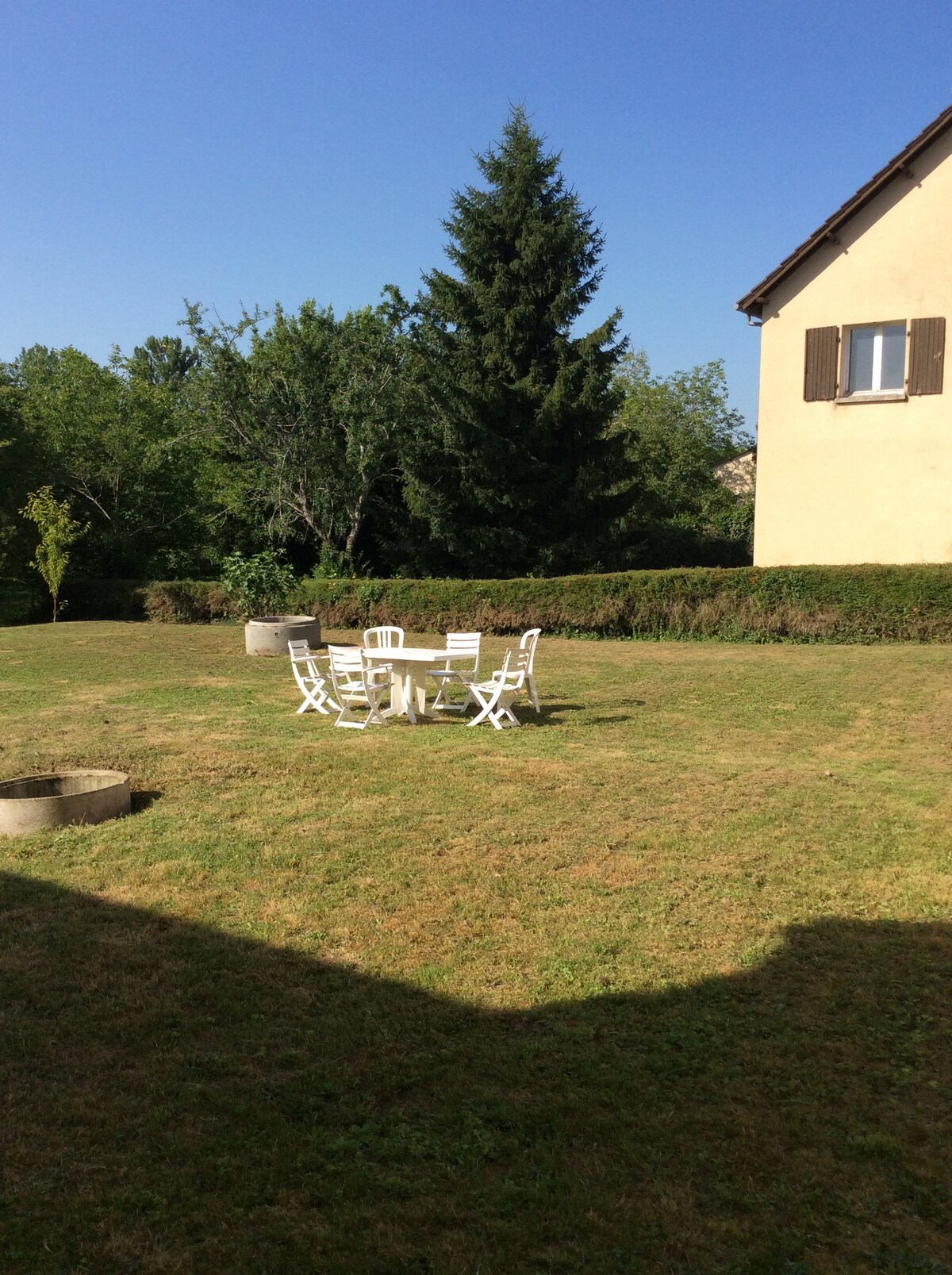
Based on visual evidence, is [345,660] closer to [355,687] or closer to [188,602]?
[355,687]

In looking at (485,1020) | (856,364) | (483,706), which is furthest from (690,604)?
(485,1020)

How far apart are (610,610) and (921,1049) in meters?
16.7

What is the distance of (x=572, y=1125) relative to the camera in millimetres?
3404

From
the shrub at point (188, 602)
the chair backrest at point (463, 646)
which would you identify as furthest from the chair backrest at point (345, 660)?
the shrub at point (188, 602)

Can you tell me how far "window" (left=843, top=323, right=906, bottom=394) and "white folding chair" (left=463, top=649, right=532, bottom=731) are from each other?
12.1 m

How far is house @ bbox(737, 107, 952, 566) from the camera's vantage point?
748 inches

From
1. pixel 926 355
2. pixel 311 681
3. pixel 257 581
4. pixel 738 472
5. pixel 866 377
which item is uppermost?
pixel 738 472

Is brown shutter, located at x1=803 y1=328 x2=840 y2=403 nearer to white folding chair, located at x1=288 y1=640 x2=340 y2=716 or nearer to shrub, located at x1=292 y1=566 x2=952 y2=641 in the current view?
shrub, located at x1=292 y1=566 x2=952 y2=641

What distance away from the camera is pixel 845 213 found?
19.3 metres

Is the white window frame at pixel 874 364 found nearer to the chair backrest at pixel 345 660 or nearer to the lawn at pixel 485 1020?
the lawn at pixel 485 1020

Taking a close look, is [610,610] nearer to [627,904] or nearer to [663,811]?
[663,811]

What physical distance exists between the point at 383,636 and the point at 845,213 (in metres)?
12.1

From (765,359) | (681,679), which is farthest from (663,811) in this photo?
(765,359)

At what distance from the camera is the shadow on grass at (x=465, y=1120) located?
112 inches
